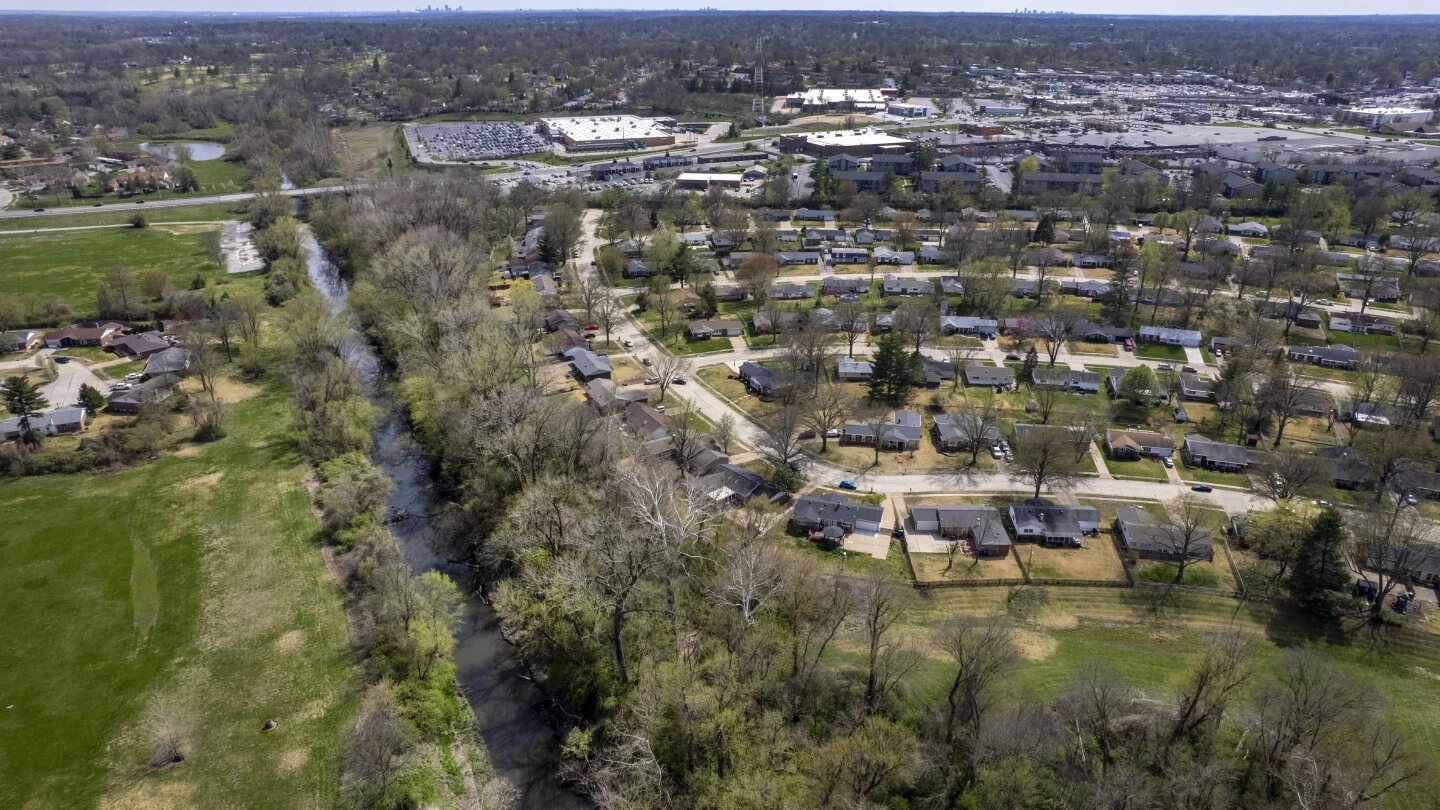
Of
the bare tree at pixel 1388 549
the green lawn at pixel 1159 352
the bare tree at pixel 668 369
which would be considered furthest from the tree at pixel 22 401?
the green lawn at pixel 1159 352

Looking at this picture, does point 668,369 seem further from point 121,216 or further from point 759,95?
point 759,95

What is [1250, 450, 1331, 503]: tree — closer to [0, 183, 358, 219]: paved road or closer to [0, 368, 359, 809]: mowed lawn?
[0, 368, 359, 809]: mowed lawn

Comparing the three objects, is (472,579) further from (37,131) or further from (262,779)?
(37,131)

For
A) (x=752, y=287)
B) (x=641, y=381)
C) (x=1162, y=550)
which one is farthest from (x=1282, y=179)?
(x=641, y=381)

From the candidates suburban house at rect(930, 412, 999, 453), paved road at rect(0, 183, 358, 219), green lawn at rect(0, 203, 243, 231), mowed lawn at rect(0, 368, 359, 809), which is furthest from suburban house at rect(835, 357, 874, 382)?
green lawn at rect(0, 203, 243, 231)

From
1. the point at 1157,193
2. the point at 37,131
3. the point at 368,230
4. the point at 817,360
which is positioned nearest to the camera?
the point at 817,360
